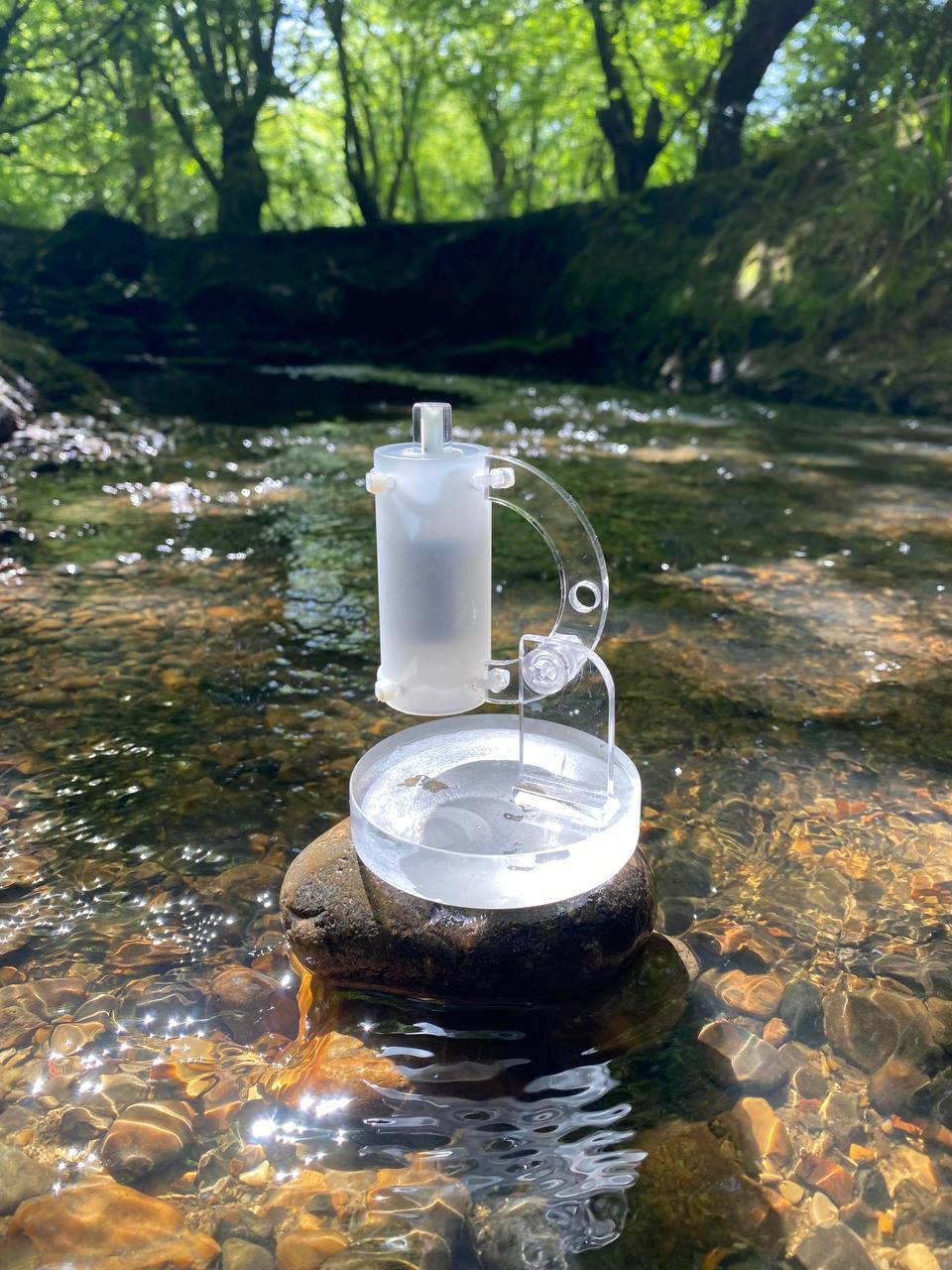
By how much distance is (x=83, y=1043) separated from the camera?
2076 millimetres

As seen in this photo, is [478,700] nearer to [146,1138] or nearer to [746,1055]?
[746,1055]

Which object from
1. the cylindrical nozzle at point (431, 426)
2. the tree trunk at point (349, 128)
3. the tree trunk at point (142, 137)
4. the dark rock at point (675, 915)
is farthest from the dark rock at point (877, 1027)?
the tree trunk at point (142, 137)

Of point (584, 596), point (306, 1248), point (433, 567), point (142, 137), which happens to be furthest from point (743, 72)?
point (306, 1248)

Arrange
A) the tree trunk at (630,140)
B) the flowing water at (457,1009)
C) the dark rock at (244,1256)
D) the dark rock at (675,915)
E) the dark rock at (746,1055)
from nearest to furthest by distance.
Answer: the dark rock at (244,1256)
the flowing water at (457,1009)
the dark rock at (746,1055)
the dark rock at (675,915)
the tree trunk at (630,140)

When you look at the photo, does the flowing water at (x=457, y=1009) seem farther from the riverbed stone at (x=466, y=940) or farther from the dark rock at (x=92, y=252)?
the dark rock at (x=92, y=252)

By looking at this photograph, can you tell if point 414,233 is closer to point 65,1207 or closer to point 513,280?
point 513,280

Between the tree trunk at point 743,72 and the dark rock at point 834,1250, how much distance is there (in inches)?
674

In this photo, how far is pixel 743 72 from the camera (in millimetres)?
15953

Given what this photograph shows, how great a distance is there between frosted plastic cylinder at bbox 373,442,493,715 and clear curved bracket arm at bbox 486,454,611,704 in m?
0.08

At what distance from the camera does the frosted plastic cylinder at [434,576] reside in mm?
2076

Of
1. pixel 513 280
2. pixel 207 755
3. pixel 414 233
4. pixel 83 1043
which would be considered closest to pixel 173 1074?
pixel 83 1043

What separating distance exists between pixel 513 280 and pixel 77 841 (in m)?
16.5

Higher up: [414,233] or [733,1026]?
[414,233]

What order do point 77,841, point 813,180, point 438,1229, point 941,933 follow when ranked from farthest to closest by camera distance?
point 813,180, point 77,841, point 941,933, point 438,1229
